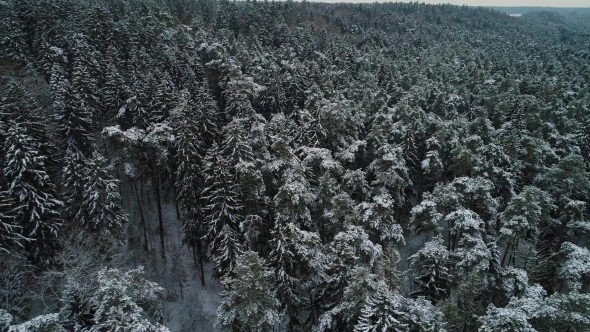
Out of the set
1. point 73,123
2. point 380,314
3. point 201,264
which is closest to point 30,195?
point 73,123

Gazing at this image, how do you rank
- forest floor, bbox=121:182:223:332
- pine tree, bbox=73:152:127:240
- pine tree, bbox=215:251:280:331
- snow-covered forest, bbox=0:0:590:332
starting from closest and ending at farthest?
pine tree, bbox=215:251:280:331, snow-covered forest, bbox=0:0:590:332, pine tree, bbox=73:152:127:240, forest floor, bbox=121:182:223:332

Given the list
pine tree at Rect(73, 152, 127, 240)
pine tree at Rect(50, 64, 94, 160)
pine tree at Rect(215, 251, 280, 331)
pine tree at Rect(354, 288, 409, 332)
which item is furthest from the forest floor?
pine tree at Rect(354, 288, 409, 332)

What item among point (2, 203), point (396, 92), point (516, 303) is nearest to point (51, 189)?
point (2, 203)

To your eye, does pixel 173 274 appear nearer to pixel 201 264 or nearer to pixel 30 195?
pixel 201 264

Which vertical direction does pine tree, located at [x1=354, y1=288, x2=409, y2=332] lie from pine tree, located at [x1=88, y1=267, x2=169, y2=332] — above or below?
below

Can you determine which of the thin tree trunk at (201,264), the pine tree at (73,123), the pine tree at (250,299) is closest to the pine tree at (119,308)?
the pine tree at (250,299)

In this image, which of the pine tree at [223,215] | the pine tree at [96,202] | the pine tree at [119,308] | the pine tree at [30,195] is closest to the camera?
the pine tree at [119,308]

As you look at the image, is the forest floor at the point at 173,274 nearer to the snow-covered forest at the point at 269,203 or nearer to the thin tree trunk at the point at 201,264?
the snow-covered forest at the point at 269,203

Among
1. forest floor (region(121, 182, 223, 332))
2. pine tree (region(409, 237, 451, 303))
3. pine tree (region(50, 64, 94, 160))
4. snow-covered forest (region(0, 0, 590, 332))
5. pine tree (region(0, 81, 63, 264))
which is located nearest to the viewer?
snow-covered forest (region(0, 0, 590, 332))

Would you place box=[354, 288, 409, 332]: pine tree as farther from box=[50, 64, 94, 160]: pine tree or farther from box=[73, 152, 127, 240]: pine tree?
box=[50, 64, 94, 160]: pine tree

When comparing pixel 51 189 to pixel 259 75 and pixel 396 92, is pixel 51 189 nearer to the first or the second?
pixel 259 75
